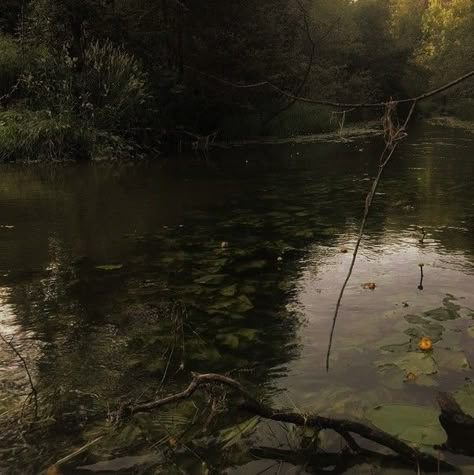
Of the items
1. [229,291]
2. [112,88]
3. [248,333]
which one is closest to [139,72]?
[112,88]

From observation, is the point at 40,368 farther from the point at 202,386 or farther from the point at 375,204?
the point at 375,204

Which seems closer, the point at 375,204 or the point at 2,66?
the point at 375,204

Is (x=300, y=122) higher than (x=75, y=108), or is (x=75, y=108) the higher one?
(x=75, y=108)

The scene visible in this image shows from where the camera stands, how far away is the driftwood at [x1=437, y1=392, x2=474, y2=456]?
7.85 feet

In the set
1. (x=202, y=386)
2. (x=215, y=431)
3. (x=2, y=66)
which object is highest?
(x=2, y=66)

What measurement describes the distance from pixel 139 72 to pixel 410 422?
13.5 m

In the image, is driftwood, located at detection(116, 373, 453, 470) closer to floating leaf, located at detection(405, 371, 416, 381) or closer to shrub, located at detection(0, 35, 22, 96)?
floating leaf, located at detection(405, 371, 416, 381)

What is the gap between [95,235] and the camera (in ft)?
21.0

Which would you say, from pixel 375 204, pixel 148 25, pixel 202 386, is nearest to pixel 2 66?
pixel 148 25

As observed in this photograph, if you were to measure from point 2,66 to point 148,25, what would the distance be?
4401 millimetres

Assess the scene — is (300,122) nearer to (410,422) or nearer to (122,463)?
(410,422)

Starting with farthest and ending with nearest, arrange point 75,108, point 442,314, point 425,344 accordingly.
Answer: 1. point 75,108
2. point 442,314
3. point 425,344

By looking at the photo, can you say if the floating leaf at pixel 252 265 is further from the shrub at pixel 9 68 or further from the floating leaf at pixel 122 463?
the shrub at pixel 9 68

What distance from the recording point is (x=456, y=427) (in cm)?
246
